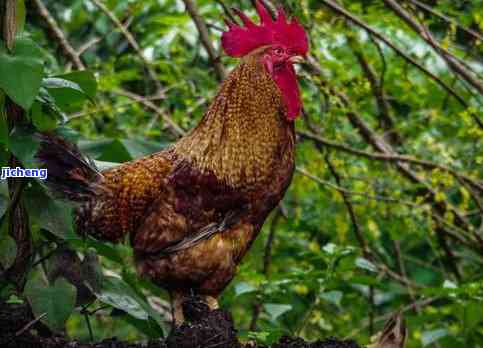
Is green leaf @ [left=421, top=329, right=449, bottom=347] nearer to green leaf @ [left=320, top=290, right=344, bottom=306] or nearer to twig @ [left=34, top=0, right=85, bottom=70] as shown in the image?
green leaf @ [left=320, top=290, right=344, bottom=306]

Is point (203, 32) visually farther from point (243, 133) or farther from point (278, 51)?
point (243, 133)

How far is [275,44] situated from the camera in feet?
9.12

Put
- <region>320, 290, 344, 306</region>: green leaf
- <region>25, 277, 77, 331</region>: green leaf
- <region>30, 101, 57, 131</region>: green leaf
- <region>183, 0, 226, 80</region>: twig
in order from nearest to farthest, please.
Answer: <region>25, 277, 77, 331</region>: green leaf < <region>30, 101, 57, 131</region>: green leaf < <region>320, 290, 344, 306</region>: green leaf < <region>183, 0, 226, 80</region>: twig

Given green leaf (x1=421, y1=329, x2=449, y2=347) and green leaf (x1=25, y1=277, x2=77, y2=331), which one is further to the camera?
green leaf (x1=421, y1=329, x2=449, y2=347)

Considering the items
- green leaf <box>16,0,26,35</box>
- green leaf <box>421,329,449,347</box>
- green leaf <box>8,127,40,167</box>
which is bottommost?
green leaf <box>421,329,449,347</box>

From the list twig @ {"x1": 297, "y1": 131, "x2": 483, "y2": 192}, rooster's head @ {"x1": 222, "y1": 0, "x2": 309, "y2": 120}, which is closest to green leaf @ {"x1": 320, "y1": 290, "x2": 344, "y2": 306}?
twig @ {"x1": 297, "y1": 131, "x2": 483, "y2": 192}

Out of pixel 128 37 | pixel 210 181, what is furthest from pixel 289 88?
pixel 128 37

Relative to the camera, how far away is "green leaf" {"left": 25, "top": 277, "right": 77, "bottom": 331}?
8.23ft

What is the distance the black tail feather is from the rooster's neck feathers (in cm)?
25

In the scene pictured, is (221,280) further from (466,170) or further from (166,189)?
(466,170)

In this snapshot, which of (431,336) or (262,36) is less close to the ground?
(262,36)

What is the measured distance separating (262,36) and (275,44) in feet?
0.14

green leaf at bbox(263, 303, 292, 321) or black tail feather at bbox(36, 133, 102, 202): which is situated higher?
black tail feather at bbox(36, 133, 102, 202)

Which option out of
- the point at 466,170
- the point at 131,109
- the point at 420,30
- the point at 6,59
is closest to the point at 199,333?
the point at 6,59
